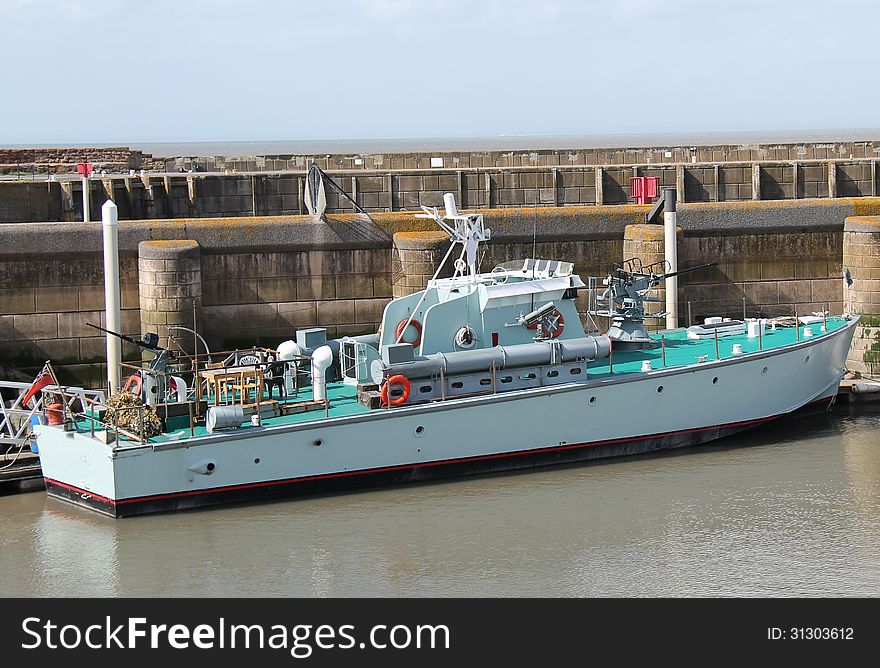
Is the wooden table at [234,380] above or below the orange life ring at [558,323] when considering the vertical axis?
below

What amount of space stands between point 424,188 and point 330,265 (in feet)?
15.3

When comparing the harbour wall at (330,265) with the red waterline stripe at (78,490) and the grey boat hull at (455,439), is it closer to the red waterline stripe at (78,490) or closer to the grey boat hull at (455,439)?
the grey boat hull at (455,439)

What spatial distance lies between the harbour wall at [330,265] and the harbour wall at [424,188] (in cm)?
252

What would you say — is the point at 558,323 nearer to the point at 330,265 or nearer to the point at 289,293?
the point at 330,265

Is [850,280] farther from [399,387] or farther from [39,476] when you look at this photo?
[39,476]

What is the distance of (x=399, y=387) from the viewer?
21719 mm

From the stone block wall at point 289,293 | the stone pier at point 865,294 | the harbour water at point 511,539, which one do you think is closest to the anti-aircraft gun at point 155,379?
the harbour water at point 511,539

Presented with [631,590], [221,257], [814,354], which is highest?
[221,257]

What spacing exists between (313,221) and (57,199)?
599 cm

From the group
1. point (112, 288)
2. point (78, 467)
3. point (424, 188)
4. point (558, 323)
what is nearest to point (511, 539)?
point (558, 323)

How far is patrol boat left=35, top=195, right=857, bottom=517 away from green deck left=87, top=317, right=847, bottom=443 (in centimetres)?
5

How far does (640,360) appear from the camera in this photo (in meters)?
24.7

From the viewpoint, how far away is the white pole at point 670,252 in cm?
2816

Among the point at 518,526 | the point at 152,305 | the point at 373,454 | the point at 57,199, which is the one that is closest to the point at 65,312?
the point at 152,305
